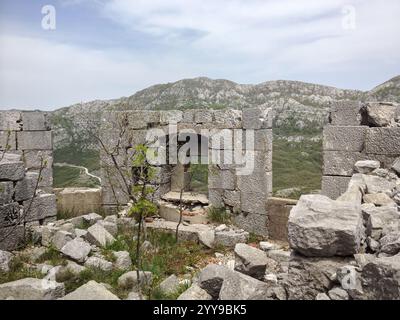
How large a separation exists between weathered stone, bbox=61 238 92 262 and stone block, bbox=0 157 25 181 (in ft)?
6.05

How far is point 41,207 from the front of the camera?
9055 mm

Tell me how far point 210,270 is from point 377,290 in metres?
2.14

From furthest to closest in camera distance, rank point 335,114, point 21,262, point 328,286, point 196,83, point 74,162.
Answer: point 196,83
point 74,162
point 335,114
point 21,262
point 328,286

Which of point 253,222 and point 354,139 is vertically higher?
point 354,139

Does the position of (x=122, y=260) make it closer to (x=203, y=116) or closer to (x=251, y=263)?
(x=251, y=263)

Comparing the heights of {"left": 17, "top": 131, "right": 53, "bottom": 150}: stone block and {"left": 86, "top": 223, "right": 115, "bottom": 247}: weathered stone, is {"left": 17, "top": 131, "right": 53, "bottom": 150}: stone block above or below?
above

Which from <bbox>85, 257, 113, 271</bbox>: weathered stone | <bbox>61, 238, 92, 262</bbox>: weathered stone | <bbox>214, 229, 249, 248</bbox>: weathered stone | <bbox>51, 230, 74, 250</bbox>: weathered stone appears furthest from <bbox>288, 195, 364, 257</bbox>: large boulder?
<bbox>214, 229, 249, 248</bbox>: weathered stone

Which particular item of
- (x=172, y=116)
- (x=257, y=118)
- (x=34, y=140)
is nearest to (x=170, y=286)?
(x=257, y=118)

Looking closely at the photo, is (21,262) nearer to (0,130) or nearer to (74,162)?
(0,130)

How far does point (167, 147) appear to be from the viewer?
1070 cm

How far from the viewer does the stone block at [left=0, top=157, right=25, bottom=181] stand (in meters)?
8.02

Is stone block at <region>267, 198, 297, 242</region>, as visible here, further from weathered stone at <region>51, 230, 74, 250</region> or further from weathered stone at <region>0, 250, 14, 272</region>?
weathered stone at <region>0, 250, 14, 272</region>

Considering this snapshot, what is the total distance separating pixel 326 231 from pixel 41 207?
7340 millimetres

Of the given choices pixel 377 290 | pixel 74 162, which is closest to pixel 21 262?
pixel 377 290
